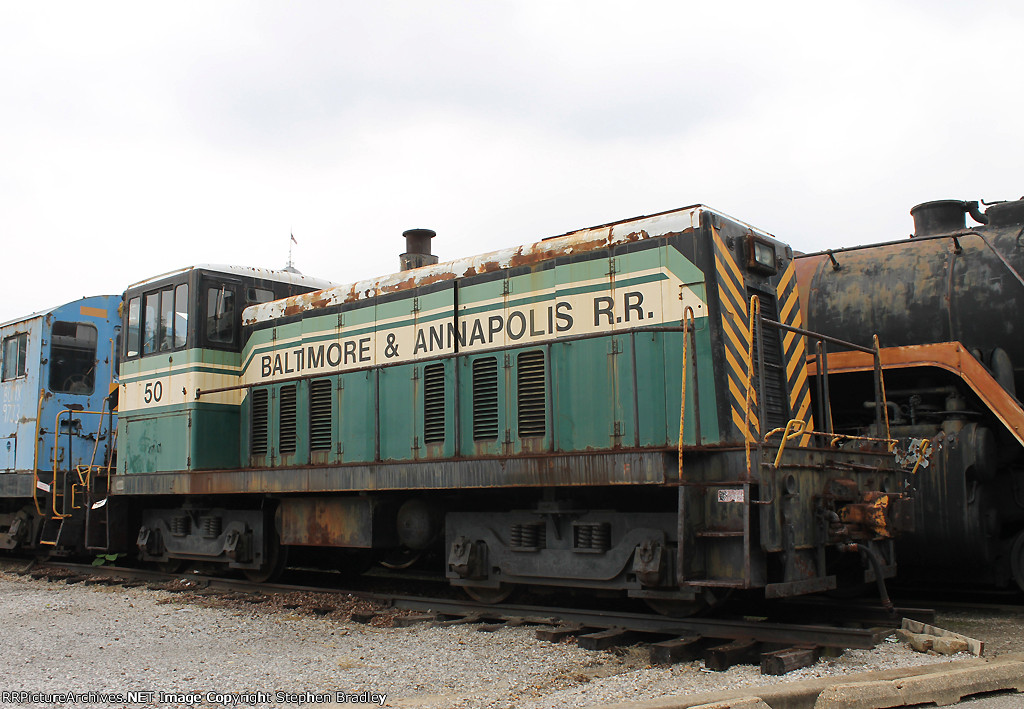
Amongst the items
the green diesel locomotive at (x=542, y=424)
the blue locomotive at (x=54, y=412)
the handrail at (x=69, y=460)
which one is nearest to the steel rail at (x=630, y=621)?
the green diesel locomotive at (x=542, y=424)

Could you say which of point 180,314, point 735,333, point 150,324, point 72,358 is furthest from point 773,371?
point 72,358

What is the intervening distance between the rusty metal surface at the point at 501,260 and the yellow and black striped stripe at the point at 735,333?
0.40 meters

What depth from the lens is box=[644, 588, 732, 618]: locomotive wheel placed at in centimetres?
656

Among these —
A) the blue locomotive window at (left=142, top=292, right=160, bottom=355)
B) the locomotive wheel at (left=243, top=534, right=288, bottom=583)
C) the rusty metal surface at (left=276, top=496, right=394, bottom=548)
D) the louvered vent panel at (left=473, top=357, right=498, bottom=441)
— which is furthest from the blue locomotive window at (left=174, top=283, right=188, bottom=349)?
the louvered vent panel at (left=473, top=357, right=498, bottom=441)

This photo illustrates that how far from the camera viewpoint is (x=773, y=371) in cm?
723

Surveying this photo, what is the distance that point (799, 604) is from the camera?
24.2 feet

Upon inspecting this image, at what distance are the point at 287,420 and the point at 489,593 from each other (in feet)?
9.88

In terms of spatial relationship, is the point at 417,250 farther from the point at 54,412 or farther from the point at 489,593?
the point at 54,412

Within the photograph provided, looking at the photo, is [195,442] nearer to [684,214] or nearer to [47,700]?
[47,700]

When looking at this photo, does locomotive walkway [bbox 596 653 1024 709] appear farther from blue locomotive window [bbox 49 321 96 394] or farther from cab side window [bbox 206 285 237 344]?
blue locomotive window [bbox 49 321 96 394]

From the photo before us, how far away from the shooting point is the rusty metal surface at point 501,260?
7.10m

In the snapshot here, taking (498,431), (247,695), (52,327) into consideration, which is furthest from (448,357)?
(52,327)

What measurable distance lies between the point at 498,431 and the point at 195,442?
13.5ft

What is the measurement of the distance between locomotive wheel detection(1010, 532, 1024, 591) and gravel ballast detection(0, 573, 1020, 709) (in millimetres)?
2534
